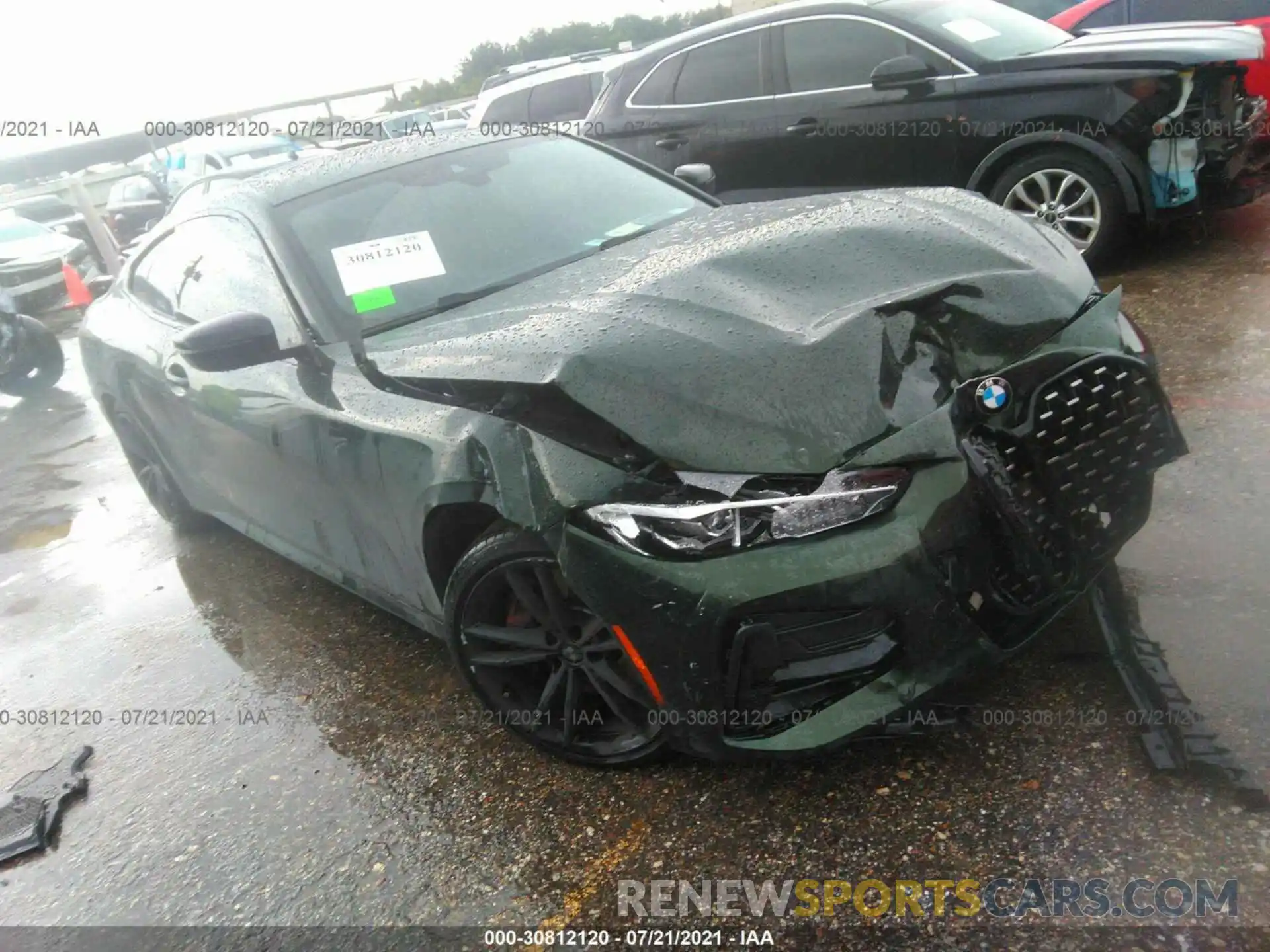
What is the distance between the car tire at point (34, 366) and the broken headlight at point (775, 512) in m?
8.67

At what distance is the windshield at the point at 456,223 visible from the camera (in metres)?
2.97

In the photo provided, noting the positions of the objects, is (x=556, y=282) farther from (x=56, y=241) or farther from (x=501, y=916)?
(x=56, y=241)

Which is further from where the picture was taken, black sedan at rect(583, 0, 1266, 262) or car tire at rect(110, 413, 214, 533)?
black sedan at rect(583, 0, 1266, 262)

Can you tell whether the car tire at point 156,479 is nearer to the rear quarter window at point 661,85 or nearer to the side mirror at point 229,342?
the side mirror at point 229,342

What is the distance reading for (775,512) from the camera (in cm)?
198

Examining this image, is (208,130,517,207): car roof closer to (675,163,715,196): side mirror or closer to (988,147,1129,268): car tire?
(675,163,715,196): side mirror

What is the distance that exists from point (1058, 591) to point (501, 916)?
1421mm

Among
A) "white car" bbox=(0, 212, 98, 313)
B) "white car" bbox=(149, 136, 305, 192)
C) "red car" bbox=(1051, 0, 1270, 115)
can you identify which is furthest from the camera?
"white car" bbox=(149, 136, 305, 192)

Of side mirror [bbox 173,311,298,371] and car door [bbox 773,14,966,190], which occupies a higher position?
car door [bbox 773,14,966,190]

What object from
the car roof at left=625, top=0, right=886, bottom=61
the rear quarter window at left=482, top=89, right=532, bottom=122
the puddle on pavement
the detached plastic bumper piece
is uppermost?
the car roof at left=625, top=0, right=886, bottom=61

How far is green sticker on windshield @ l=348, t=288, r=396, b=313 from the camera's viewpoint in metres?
2.92

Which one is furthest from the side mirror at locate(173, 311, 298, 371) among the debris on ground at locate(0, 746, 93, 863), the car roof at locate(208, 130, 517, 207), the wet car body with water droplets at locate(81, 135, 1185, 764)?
the debris on ground at locate(0, 746, 93, 863)

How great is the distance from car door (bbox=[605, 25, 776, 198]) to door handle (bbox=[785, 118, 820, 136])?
0.41ft

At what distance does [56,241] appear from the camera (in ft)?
38.3
